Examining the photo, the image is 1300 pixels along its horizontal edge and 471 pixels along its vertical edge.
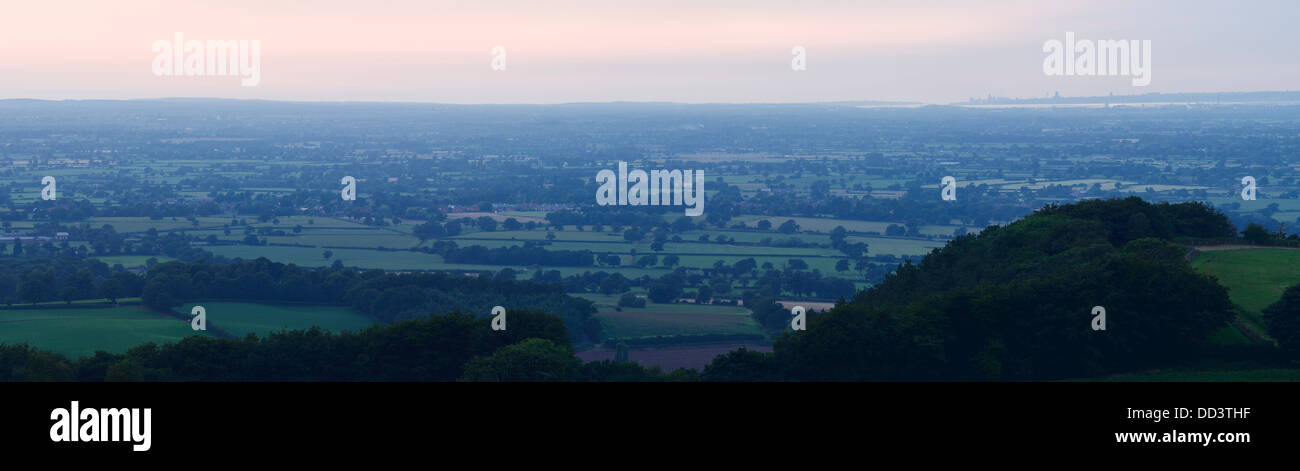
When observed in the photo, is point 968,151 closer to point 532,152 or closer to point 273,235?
point 532,152

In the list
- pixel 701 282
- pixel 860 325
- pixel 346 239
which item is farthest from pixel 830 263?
pixel 860 325

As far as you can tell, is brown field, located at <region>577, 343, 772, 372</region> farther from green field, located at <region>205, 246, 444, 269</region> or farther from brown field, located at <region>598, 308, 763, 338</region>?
green field, located at <region>205, 246, 444, 269</region>

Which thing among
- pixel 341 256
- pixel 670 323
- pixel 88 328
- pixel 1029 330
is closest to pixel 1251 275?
pixel 1029 330

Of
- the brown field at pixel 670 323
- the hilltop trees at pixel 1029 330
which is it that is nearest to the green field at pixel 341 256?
the brown field at pixel 670 323

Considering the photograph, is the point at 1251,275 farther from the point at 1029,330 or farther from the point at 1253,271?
the point at 1029,330

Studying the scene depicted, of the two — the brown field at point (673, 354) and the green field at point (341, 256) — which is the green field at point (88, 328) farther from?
the green field at point (341, 256)

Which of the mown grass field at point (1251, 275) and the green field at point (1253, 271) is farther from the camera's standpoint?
the green field at point (1253, 271)

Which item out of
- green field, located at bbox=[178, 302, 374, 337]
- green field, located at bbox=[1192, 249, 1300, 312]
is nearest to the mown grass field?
green field, located at bbox=[1192, 249, 1300, 312]
